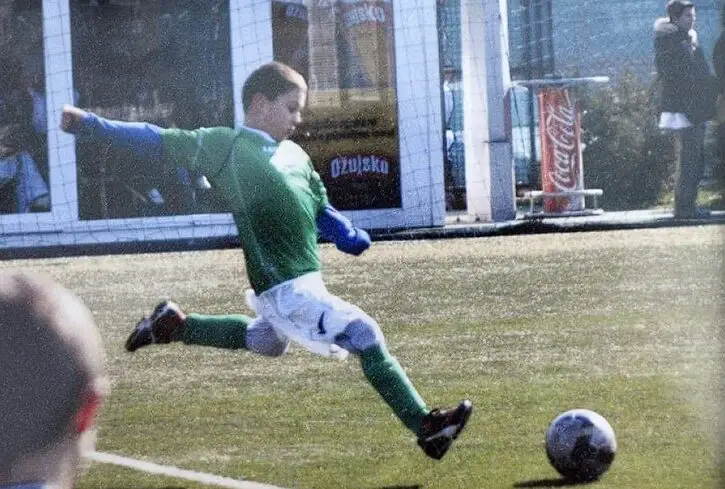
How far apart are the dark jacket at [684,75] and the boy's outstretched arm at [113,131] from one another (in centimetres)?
538

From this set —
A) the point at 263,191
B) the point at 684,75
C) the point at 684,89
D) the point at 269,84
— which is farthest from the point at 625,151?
the point at 263,191

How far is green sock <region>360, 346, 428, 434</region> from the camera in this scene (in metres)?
4.66

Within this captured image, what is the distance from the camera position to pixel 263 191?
5215 mm

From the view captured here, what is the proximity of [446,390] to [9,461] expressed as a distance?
464 centimetres

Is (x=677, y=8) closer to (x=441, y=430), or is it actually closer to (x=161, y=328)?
(x=161, y=328)

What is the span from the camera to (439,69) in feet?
30.9

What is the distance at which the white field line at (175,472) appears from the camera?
451cm

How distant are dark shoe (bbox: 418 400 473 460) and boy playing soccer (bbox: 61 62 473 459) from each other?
35 cm

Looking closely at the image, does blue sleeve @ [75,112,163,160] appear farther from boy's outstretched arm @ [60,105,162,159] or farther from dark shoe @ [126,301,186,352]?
dark shoe @ [126,301,186,352]

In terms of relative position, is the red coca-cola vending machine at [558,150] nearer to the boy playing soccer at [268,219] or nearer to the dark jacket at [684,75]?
the dark jacket at [684,75]

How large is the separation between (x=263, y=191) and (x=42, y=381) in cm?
387

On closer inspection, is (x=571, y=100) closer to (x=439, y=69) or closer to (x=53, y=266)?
(x=439, y=69)

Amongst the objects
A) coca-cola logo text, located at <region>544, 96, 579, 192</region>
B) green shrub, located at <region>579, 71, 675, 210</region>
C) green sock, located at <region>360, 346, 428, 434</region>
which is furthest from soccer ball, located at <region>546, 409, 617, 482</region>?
green shrub, located at <region>579, 71, 675, 210</region>

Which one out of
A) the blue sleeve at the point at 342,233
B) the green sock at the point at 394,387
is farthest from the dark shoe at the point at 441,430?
the blue sleeve at the point at 342,233
